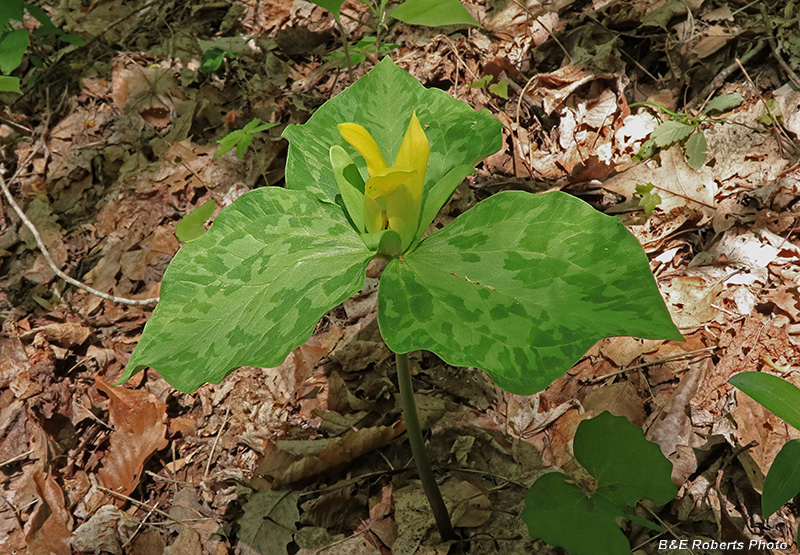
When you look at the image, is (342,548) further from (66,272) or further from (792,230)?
(66,272)

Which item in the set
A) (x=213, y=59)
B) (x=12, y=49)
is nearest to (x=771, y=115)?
(x=213, y=59)

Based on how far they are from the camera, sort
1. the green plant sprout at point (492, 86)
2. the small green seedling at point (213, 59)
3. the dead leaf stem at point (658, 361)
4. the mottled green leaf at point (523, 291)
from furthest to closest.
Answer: the small green seedling at point (213, 59), the green plant sprout at point (492, 86), the dead leaf stem at point (658, 361), the mottled green leaf at point (523, 291)

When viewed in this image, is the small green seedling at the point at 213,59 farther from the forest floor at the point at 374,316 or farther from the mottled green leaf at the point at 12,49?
the mottled green leaf at the point at 12,49

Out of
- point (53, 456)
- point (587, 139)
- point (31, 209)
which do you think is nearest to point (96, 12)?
point (31, 209)

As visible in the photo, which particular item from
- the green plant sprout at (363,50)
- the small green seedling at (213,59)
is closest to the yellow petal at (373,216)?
the green plant sprout at (363,50)

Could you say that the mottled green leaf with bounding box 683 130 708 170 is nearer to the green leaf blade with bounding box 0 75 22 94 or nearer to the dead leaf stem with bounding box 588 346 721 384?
the dead leaf stem with bounding box 588 346 721 384

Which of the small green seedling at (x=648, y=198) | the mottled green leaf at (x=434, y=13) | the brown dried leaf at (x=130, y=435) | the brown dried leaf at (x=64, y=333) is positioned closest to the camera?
the brown dried leaf at (x=130, y=435)

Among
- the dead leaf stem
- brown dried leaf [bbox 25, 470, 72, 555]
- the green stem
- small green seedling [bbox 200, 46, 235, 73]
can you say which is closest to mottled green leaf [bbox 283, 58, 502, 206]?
the green stem
